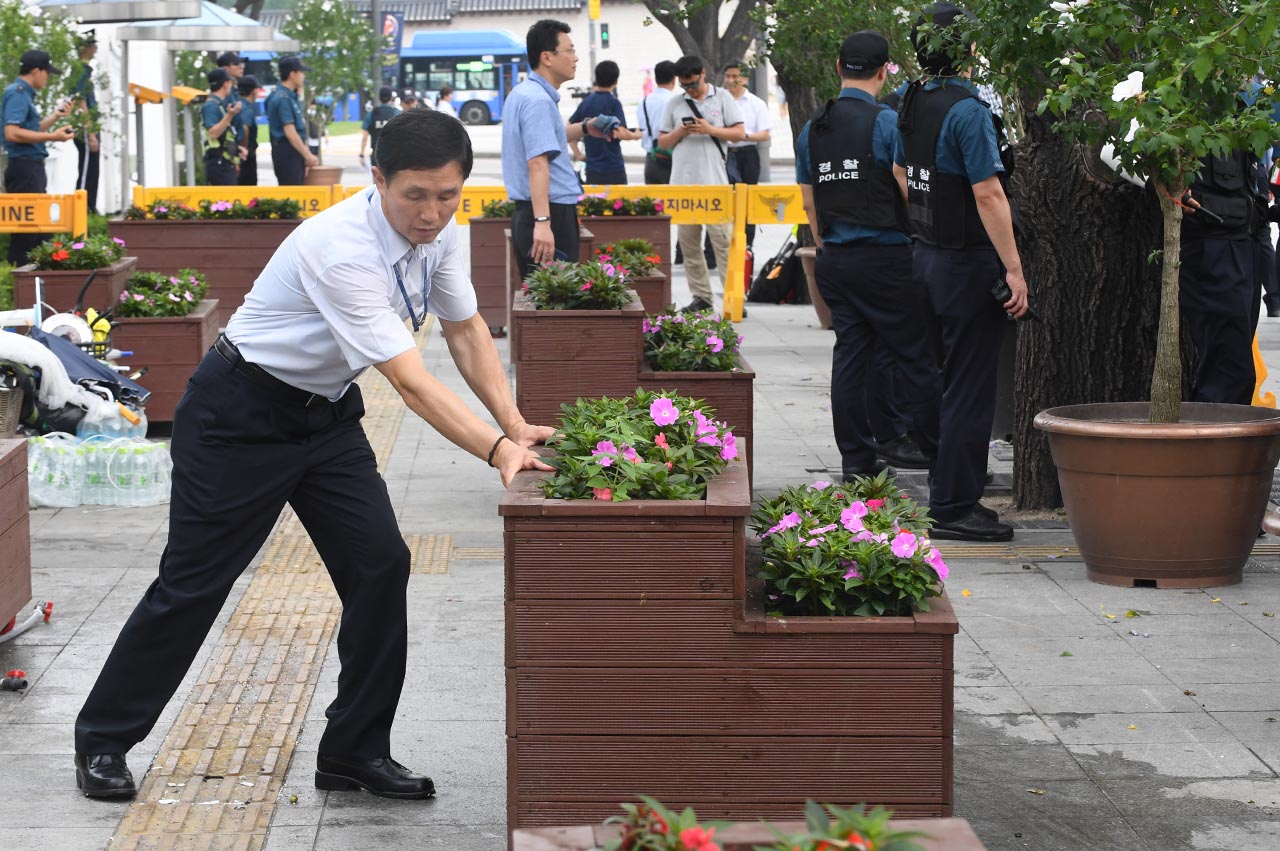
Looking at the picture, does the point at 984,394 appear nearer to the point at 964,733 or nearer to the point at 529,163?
the point at 964,733

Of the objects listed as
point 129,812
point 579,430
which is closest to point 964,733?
point 579,430

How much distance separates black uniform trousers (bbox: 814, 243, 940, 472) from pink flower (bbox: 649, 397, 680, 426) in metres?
4.01

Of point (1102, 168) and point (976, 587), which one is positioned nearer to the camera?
point (976, 587)

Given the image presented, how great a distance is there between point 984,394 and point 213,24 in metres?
18.8

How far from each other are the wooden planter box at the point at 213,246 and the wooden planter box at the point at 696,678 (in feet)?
32.3

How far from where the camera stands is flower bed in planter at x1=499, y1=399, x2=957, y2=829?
353cm

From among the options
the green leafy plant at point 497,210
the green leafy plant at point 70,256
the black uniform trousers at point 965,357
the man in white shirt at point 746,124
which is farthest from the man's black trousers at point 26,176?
the black uniform trousers at point 965,357

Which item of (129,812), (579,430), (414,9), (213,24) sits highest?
(414,9)

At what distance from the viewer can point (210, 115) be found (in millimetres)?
18719

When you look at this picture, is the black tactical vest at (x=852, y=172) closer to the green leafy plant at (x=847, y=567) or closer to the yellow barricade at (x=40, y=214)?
the green leafy plant at (x=847, y=567)

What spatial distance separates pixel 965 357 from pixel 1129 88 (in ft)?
5.07

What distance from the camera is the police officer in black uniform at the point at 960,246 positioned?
22.1 feet

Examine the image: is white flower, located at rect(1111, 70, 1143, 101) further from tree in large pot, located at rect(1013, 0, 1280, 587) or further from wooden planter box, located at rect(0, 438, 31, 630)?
wooden planter box, located at rect(0, 438, 31, 630)

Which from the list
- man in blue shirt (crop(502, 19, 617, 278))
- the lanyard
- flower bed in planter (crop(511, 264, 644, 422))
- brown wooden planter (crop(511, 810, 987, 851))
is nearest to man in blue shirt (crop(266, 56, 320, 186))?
man in blue shirt (crop(502, 19, 617, 278))
